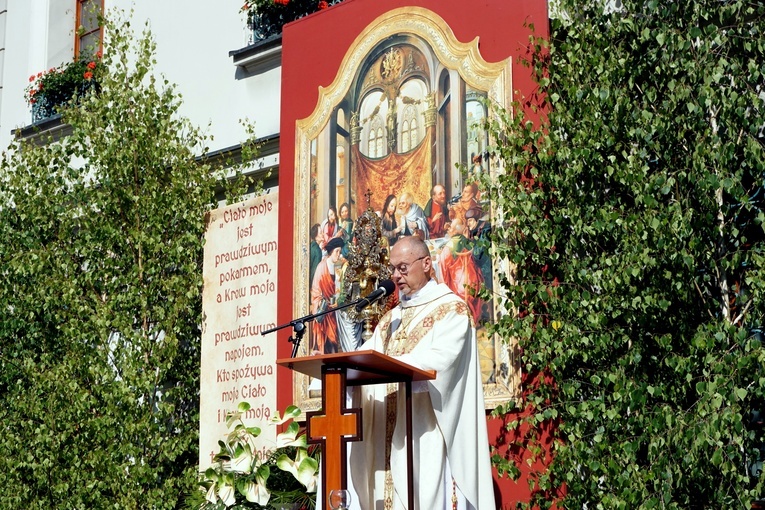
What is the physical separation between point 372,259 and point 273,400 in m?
1.41

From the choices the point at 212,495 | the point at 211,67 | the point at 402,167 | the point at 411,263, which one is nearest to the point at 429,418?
the point at 411,263

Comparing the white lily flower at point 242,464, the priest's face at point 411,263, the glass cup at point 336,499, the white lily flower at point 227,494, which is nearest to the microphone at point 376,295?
the priest's face at point 411,263

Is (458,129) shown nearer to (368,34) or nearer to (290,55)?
(368,34)

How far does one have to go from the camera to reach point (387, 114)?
9.12 m

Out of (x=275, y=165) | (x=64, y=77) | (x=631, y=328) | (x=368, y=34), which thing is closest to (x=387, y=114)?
(x=368, y=34)

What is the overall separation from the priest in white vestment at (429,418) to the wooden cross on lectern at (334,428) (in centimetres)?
57

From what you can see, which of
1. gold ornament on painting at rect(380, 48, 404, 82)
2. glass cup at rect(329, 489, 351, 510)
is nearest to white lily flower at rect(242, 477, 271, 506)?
glass cup at rect(329, 489, 351, 510)

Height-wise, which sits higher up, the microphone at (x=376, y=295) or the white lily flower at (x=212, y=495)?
the microphone at (x=376, y=295)

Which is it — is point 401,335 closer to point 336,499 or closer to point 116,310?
point 336,499

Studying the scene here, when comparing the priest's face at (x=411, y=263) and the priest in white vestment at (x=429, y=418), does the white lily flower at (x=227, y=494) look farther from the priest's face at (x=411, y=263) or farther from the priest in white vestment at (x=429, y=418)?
the priest's face at (x=411, y=263)

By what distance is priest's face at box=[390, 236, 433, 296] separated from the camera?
25.0 feet

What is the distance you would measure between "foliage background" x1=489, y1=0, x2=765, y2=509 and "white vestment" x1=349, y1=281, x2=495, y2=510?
0.42 meters

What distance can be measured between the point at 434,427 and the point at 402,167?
2.23 metres

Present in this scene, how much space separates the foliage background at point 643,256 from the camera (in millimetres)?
6957
